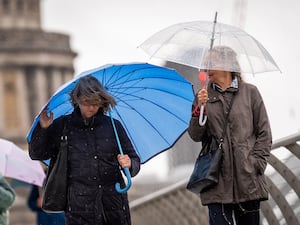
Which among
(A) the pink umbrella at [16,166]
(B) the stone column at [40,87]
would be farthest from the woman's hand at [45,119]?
(B) the stone column at [40,87]

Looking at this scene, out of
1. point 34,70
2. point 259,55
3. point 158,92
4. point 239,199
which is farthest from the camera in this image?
point 34,70

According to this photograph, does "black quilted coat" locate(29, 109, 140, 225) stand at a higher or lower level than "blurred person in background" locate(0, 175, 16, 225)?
higher

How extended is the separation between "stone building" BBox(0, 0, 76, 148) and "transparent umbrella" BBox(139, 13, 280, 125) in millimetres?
79807

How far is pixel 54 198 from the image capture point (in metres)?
9.36

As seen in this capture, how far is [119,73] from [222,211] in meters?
1.49

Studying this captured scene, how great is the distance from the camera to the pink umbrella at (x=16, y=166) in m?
12.7

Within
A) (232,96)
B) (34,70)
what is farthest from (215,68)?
(34,70)

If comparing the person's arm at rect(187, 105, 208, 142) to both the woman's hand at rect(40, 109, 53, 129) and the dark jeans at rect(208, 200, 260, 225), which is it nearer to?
the dark jeans at rect(208, 200, 260, 225)

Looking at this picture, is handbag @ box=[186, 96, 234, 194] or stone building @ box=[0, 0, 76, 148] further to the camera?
stone building @ box=[0, 0, 76, 148]

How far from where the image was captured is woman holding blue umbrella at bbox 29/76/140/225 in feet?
30.2

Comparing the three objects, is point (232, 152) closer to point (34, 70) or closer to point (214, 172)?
point (214, 172)

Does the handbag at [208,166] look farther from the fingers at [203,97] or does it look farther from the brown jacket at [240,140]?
the fingers at [203,97]

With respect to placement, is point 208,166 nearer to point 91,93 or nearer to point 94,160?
point 94,160

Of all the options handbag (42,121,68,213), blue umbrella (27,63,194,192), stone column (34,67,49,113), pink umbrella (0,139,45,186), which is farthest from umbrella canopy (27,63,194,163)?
stone column (34,67,49,113)
